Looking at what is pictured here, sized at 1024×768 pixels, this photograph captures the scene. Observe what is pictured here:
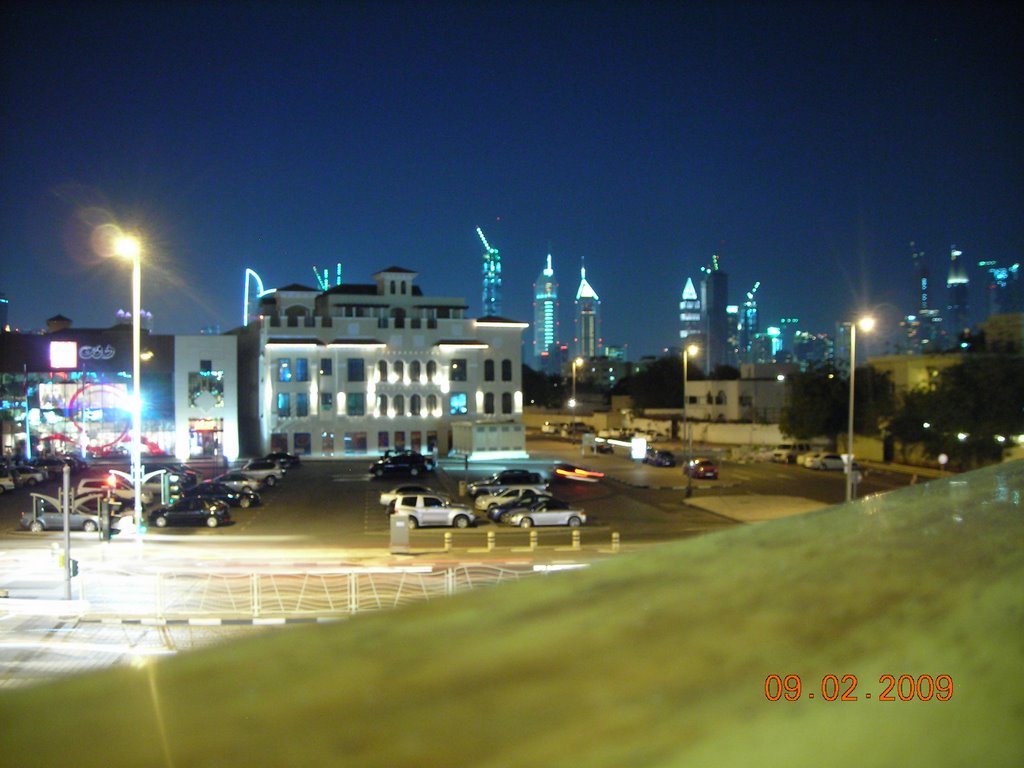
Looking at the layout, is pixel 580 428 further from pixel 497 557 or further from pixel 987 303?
pixel 987 303

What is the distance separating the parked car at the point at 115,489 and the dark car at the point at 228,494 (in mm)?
1691

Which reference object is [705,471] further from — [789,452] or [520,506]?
[520,506]

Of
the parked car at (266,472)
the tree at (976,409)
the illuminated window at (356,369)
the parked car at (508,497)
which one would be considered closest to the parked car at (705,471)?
the tree at (976,409)

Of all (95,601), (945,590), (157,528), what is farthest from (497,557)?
(945,590)

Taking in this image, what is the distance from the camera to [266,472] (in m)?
37.4

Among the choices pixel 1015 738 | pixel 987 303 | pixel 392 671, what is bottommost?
pixel 1015 738

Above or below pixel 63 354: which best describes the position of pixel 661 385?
below

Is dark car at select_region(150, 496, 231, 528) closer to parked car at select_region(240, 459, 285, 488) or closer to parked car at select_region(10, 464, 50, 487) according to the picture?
parked car at select_region(240, 459, 285, 488)

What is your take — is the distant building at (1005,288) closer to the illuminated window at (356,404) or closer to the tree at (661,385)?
the tree at (661,385)

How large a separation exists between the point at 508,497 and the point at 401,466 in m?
12.3

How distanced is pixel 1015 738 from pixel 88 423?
50960mm

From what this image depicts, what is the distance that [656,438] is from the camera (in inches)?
2562

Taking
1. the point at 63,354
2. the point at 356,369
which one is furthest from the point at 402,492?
the point at 63,354

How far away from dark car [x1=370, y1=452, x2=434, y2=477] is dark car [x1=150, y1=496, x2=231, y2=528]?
13071mm
